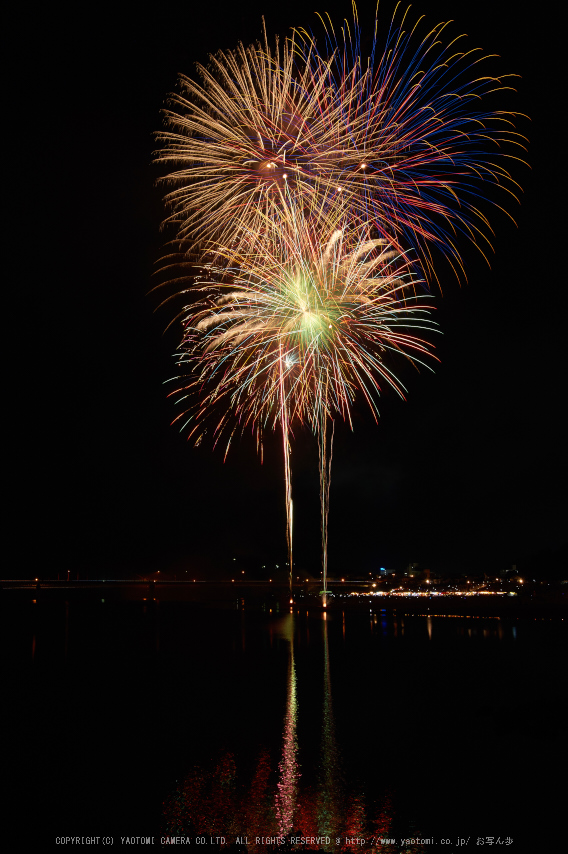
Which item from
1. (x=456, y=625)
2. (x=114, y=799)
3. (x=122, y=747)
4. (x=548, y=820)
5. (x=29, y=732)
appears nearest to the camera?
(x=548, y=820)

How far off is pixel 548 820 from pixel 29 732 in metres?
12.4

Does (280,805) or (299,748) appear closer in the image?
(280,805)

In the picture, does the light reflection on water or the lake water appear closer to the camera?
the light reflection on water

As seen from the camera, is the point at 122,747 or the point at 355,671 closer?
the point at 122,747

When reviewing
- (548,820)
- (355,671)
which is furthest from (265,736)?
(355,671)

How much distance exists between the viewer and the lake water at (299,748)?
9.20 m

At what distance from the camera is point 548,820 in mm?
9211

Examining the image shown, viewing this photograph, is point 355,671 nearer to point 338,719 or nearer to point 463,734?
point 338,719

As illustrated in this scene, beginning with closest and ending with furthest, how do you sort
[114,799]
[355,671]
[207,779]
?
1. [114,799]
2. [207,779]
3. [355,671]

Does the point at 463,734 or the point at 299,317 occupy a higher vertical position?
the point at 299,317

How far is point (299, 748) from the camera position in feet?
44.1

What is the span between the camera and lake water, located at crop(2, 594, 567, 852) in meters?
9.20

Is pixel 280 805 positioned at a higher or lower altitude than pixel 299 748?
higher

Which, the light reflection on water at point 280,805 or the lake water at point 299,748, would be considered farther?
the lake water at point 299,748
